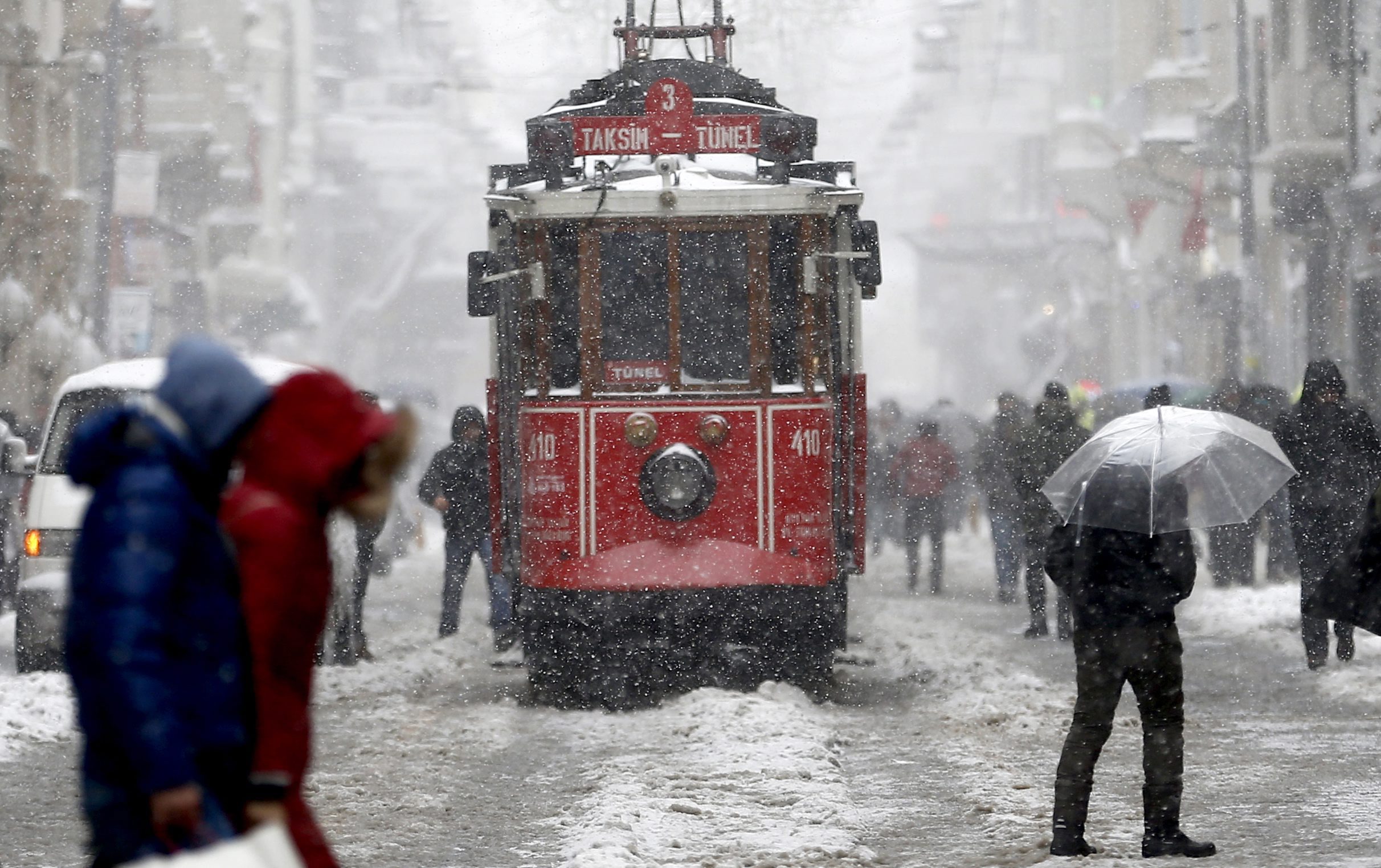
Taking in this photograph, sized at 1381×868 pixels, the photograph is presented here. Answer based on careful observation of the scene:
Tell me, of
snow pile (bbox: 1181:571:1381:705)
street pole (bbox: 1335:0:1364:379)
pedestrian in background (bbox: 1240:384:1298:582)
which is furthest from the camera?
street pole (bbox: 1335:0:1364:379)

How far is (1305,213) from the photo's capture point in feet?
105

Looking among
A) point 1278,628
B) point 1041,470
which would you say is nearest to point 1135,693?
point 1041,470

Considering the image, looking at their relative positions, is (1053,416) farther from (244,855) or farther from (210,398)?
(244,855)

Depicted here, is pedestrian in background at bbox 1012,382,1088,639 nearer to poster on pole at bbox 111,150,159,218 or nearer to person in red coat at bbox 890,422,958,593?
person in red coat at bbox 890,422,958,593

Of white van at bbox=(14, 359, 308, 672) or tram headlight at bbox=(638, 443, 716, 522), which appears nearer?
tram headlight at bbox=(638, 443, 716, 522)

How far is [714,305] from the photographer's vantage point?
12.4 metres

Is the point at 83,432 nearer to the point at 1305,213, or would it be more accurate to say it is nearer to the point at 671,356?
the point at 671,356

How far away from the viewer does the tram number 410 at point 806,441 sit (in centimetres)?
1226

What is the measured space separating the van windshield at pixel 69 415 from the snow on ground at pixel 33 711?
133cm

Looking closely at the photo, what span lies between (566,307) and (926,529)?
9.81m

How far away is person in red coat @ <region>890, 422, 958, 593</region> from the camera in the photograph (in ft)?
69.0

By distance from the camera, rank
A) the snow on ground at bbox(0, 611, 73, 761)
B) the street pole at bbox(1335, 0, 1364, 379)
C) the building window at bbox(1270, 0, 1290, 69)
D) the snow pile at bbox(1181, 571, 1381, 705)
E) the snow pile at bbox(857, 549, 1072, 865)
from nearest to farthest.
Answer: the snow pile at bbox(857, 549, 1072, 865) → the snow on ground at bbox(0, 611, 73, 761) → the snow pile at bbox(1181, 571, 1381, 705) → the street pole at bbox(1335, 0, 1364, 379) → the building window at bbox(1270, 0, 1290, 69)

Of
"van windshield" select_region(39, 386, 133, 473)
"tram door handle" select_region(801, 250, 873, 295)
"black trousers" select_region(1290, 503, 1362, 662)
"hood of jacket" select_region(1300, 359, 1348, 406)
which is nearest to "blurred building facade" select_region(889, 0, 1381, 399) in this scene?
"hood of jacket" select_region(1300, 359, 1348, 406)

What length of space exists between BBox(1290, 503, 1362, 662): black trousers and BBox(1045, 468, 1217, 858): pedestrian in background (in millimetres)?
6479
